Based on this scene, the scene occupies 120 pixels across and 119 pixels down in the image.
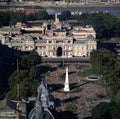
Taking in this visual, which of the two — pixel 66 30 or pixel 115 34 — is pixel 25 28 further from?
pixel 115 34

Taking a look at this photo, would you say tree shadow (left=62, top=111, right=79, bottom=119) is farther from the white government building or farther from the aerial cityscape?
the white government building

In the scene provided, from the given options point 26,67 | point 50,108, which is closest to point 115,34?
point 26,67

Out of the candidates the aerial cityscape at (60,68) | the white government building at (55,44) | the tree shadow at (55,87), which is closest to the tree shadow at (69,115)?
the aerial cityscape at (60,68)

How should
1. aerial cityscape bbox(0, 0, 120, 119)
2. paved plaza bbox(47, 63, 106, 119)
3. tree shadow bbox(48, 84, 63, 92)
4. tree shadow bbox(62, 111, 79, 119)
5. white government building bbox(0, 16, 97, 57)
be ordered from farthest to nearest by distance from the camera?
white government building bbox(0, 16, 97, 57)
tree shadow bbox(48, 84, 63, 92)
paved plaza bbox(47, 63, 106, 119)
tree shadow bbox(62, 111, 79, 119)
aerial cityscape bbox(0, 0, 120, 119)

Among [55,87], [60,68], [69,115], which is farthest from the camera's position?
[60,68]

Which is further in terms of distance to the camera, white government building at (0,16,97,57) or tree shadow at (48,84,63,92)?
white government building at (0,16,97,57)

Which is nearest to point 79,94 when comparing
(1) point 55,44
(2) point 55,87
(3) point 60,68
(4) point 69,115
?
(2) point 55,87

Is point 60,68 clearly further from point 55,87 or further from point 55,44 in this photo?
point 55,87

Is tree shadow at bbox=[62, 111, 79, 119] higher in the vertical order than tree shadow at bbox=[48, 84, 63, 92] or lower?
higher

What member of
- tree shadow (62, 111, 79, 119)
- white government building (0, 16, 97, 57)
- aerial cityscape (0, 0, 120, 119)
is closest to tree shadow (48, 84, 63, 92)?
aerial cityscape (0, 0, 120, 119)
